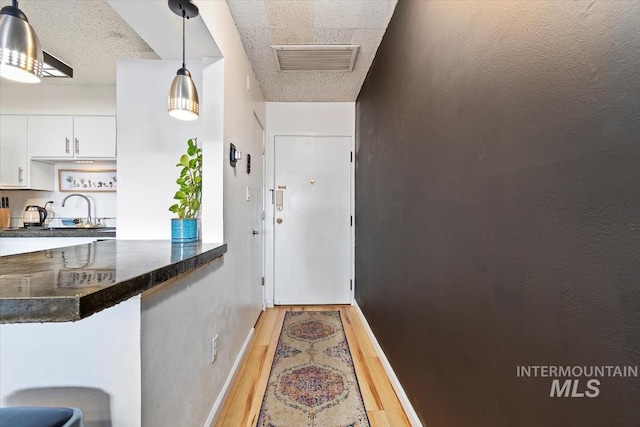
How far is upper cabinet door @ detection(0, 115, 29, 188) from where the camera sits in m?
3.01

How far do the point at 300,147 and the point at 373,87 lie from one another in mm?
1211

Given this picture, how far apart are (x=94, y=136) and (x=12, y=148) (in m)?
0.79

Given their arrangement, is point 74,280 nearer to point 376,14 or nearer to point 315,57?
point 376,14

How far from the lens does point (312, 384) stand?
1898mm

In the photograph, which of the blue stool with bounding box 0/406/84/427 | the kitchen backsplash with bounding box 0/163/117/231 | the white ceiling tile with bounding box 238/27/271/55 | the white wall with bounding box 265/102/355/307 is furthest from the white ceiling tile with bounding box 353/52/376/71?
the kitchen backsplash with bounding box 0/163/117/231

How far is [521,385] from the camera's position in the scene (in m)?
0.75

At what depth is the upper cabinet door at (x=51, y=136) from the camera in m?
3.05

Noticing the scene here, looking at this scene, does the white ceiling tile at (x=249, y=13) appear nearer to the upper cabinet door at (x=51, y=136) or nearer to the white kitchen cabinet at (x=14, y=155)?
the upper cabinet door at (x=51, y=136)

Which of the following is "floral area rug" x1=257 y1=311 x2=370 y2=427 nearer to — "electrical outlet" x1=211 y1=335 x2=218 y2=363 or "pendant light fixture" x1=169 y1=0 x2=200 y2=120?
"electrical outlet" x1=211 y1=335 x2=218 y2=363

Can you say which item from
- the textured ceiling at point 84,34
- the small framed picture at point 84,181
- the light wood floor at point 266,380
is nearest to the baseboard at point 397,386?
the light wood floor at point 266,380

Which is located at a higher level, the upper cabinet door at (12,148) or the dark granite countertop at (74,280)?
the upper cabinet door at (12,148)

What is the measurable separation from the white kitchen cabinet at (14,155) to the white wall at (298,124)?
2420mm

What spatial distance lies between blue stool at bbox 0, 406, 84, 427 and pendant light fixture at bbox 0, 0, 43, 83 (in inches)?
34.7

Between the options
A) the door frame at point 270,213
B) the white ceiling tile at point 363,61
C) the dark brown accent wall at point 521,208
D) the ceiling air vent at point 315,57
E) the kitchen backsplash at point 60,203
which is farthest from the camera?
the door frame at point 270,213
